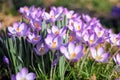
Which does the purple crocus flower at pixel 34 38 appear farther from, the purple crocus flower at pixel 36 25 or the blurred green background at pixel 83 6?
the blurred green background at pixel 83 6

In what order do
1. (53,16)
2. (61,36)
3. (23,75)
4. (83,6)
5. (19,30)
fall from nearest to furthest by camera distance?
1. (23,75)
2. (61,36)
3. (19,30)
4. (53,16)
5. (83,6)

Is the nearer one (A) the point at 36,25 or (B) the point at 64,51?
(B) the point at 64,51

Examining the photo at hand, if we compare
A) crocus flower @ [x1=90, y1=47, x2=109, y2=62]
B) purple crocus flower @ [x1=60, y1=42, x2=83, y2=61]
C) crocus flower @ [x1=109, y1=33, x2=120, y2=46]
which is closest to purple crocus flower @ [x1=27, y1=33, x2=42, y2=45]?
purple crocus flower @ [x1=60, y1=42, x2=83, y2=61]

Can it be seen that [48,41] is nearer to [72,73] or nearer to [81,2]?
[72,73]

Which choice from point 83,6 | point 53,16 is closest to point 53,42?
point 53,16

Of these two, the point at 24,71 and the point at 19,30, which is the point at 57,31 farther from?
the point at 24,71

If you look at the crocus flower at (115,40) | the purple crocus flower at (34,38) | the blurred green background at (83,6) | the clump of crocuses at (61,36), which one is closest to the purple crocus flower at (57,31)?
the clump of crocuses at (61,36)
